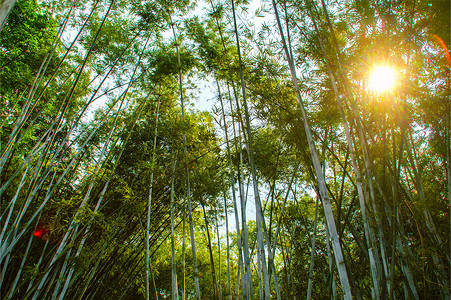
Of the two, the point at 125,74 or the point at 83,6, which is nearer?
the point at 83,6

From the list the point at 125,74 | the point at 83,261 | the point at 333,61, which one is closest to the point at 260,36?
the point at 333,61

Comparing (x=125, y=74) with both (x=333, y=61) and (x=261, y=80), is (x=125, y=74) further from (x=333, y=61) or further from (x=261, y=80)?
(x=333, y=61)

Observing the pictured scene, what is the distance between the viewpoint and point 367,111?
2664 millimetres

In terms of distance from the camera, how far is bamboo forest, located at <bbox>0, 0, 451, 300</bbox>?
210 centimetres

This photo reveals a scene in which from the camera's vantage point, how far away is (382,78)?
8.08ft

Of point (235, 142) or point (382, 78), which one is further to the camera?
point (235, 142)

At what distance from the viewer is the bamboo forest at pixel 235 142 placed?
2102 millimetres

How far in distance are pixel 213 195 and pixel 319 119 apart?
188 centimetres

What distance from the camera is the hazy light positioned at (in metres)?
2.41

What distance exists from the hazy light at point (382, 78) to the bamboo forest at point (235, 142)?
0.6 inches

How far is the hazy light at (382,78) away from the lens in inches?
94.9

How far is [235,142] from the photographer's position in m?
3.08

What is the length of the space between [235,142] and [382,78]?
170cm

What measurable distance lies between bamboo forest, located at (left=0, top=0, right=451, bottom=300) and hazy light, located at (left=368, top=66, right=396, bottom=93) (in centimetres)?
1
